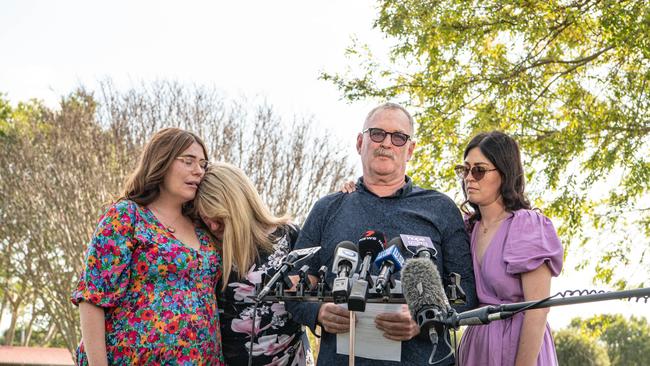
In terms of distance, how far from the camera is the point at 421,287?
125 inches

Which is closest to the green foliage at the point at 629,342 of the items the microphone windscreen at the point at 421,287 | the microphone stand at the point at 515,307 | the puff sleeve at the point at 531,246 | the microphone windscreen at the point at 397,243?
the puff sleeve at the point at 531,246

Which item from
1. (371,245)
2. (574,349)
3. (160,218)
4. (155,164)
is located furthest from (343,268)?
(574,349)

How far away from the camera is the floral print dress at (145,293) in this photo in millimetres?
4406

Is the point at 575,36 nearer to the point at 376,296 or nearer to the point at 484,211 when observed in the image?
the point at 484,211

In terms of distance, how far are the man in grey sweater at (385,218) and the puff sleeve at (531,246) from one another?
30cm

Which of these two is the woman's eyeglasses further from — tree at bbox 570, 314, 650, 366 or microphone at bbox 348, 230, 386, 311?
tree at bbox 570, 314, 650, 366

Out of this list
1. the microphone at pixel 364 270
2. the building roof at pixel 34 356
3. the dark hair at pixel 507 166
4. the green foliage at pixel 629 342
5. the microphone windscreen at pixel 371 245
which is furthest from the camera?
the building roof at pixel 34 356

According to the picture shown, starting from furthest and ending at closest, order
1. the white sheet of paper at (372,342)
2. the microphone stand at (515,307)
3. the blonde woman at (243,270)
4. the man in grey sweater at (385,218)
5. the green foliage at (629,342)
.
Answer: the green foliage at (629,342)
the blonde woman at (243,270)
the man in grey sweater at (385,218)
the white sheet of paper at (372,342)
the microphone stand at (515,307)

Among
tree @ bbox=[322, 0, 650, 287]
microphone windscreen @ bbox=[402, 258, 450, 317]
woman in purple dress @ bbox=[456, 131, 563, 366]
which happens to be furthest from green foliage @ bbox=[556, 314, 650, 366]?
microphone windscreen @ bbox=[402, 258, 450, 317]

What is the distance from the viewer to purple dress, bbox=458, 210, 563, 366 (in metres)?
4.33

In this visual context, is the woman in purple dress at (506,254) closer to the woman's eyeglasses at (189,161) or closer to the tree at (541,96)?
the woman's eyeglasses at (189,161)

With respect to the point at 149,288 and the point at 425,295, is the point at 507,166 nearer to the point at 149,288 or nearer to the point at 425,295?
the point at 425,295

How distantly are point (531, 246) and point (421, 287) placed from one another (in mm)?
1378

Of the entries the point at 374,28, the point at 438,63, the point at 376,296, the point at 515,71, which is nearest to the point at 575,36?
the point at 515,71
